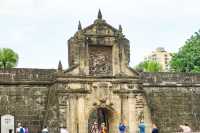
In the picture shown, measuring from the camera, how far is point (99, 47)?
3053 cm

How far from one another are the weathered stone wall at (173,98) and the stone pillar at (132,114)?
5.58 ft

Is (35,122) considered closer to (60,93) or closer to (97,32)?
(60,93)

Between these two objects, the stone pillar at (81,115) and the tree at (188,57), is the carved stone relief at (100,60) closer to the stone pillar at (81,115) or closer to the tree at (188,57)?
the stone pillar at (81,115)

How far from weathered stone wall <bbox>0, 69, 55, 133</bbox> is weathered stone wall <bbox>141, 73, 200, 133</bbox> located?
6147mm

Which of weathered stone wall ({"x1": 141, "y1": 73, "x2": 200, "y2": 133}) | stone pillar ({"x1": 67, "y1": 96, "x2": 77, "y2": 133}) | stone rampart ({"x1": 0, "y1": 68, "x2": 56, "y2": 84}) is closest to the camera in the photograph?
stone pillar ({"x1": 67, "y1": 96, "x2": 77, "y2": 133})

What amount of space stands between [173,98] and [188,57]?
37.0 ft

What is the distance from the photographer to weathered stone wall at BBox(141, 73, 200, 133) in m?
32.1

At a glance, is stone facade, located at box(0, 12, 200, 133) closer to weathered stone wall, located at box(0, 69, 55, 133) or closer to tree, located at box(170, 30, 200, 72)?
weathered stone wall, located at box(0, 69, 55, 133)

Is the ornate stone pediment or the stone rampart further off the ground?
the ornate stone pediment

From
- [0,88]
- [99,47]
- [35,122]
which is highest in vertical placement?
[99,47]

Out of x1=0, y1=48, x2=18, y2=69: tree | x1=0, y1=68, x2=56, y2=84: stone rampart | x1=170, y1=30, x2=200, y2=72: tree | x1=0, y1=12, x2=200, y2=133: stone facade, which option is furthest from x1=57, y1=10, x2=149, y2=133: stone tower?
x1=0, y1=48, x2=18, y2=69: tree

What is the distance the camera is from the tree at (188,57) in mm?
43062

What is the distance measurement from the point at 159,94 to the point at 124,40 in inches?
173

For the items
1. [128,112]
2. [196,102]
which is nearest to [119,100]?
[128,112]
